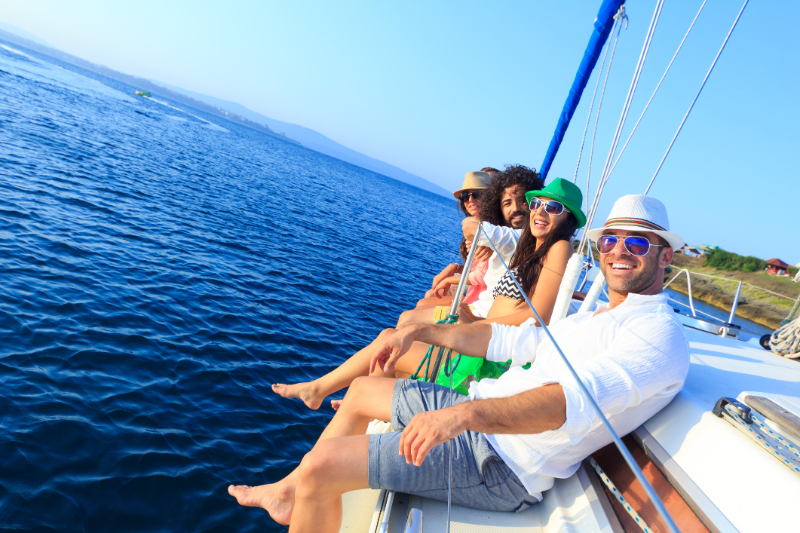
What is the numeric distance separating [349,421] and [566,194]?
78.8 inches

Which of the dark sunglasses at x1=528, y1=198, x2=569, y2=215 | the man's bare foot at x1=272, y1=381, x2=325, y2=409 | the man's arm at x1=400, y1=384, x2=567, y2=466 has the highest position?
the dark sunglasses at x1=528, y1=198, x2=569, y2=215

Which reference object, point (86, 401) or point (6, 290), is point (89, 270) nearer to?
point (6, 290)

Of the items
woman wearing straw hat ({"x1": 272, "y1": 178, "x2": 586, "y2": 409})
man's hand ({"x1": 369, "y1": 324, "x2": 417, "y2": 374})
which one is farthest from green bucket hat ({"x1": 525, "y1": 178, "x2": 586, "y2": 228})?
→ man's hand ({"x1": 369, "y1": 324, "x2": 417, "y2": 374})

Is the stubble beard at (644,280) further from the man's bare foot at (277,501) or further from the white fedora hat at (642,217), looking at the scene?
the man's bare foot at (277,501)

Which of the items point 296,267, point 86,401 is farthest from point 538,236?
point 296,267

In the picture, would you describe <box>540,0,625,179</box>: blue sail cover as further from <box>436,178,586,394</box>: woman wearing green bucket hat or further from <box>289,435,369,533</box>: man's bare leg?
<box>289,435,369,533</box>: man's bare leg

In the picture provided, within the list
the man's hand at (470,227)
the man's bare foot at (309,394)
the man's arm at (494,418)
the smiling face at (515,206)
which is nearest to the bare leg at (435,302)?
the man's hand at (470,227)

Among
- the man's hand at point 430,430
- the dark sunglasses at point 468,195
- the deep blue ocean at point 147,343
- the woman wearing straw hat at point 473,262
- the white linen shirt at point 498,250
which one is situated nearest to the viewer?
the man's hand at point 430,430

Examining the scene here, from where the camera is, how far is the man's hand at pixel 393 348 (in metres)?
2.34

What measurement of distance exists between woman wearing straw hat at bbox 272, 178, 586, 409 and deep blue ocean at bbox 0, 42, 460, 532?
138 cm

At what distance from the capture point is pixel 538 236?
3.16 meters

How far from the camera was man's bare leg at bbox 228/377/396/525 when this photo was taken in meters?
2.25

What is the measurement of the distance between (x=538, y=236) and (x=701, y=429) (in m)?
1.70

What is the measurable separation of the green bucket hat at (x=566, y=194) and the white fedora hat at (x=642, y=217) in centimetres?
89
